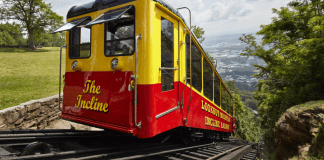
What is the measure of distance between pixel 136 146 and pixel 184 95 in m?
1.48

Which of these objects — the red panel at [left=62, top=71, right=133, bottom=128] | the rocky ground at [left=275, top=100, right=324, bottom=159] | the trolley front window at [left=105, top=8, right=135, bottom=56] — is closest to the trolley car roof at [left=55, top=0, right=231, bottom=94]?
the trolley front window at [left=105, top=8, right=135, bottom=56]

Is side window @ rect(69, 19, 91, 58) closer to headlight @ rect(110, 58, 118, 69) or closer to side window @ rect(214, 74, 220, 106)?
headlight @ rect(110, 58, 118, 69)

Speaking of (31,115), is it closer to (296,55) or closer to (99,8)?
(99,8)

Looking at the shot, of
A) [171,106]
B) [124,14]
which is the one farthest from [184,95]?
[124,14]

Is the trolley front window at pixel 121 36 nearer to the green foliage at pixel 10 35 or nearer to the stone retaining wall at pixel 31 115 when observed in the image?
the stone retaining wall at pixel 31 115

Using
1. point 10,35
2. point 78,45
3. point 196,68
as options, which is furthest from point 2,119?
point 10,35

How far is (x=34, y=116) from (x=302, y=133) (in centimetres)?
851

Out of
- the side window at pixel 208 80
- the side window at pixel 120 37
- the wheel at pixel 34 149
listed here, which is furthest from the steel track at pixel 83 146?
the side window at pixel 208 80

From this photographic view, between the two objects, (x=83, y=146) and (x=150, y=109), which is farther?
(x=83, y=146)

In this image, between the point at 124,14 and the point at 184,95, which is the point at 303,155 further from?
the point at 124,14

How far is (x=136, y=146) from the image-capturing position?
382 centimetres

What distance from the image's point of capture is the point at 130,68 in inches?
126

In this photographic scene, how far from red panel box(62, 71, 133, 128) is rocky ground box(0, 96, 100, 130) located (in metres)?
1.93

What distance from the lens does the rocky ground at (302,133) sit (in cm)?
482
